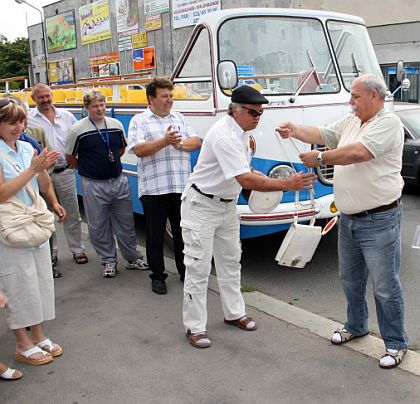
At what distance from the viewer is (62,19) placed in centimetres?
4166

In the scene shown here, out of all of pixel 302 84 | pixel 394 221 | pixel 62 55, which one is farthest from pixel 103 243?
pixel 62 55

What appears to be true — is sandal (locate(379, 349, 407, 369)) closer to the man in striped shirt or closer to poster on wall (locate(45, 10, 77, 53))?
the man in striped shirt

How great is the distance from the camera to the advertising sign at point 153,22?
1203 inches

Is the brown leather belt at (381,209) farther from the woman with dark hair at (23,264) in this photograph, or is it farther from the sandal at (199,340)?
the woman with dark hair at (23,264)

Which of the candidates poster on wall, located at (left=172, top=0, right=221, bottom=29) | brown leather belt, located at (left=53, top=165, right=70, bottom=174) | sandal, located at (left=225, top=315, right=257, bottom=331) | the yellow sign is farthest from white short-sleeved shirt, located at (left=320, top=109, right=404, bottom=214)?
the yellow sign

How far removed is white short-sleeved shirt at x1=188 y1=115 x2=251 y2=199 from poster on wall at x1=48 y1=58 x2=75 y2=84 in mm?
38946

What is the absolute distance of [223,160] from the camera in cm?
361

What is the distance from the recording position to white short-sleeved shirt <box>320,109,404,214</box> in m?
3.23

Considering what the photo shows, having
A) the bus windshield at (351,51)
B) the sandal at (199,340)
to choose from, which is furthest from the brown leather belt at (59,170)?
the bus windshield at (351,51)

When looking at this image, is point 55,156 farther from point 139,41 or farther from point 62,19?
point 62,19

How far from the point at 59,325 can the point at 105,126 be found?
202 cm

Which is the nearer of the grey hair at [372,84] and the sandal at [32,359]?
the grey hair at [372,84]

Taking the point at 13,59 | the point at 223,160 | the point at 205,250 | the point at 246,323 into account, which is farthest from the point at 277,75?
the point at 13,59

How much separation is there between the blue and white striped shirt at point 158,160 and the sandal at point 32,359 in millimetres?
1681
